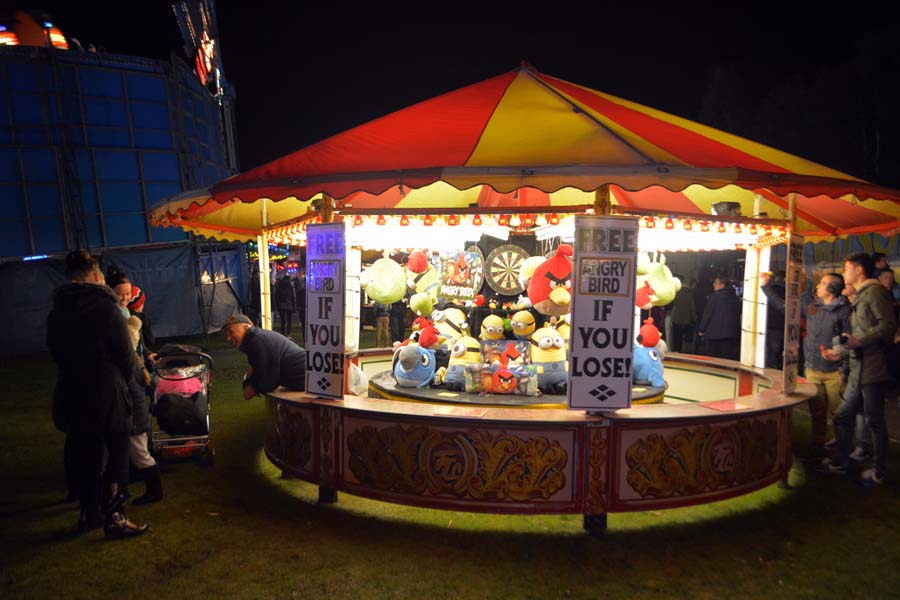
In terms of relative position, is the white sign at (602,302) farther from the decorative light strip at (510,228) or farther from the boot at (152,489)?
the boot at (152,489)

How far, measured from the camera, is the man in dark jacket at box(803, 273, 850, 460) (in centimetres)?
659

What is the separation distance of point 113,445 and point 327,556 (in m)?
1.87

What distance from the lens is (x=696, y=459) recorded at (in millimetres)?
5129

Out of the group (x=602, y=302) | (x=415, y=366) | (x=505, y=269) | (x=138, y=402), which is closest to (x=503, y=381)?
(x=415, y=366)

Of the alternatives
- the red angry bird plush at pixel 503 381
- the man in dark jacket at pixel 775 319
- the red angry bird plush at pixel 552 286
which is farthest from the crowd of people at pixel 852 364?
the red angry bird plush at pixel 503 381

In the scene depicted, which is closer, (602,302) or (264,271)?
(602,302)

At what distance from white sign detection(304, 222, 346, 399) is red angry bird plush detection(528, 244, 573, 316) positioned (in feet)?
7.64

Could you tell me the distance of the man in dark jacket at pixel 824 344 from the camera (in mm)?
6590

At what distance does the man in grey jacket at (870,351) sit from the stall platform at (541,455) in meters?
1.32

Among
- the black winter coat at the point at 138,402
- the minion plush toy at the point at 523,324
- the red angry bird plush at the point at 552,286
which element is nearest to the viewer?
the black winter coat at the point at 138,402

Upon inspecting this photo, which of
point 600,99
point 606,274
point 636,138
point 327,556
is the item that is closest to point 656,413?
point 606,274

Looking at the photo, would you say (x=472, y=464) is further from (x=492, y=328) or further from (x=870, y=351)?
(x=870, y=351)

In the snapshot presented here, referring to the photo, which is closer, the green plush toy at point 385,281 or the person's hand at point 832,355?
the person's hand at point 832,355

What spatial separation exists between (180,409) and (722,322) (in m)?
8.80
